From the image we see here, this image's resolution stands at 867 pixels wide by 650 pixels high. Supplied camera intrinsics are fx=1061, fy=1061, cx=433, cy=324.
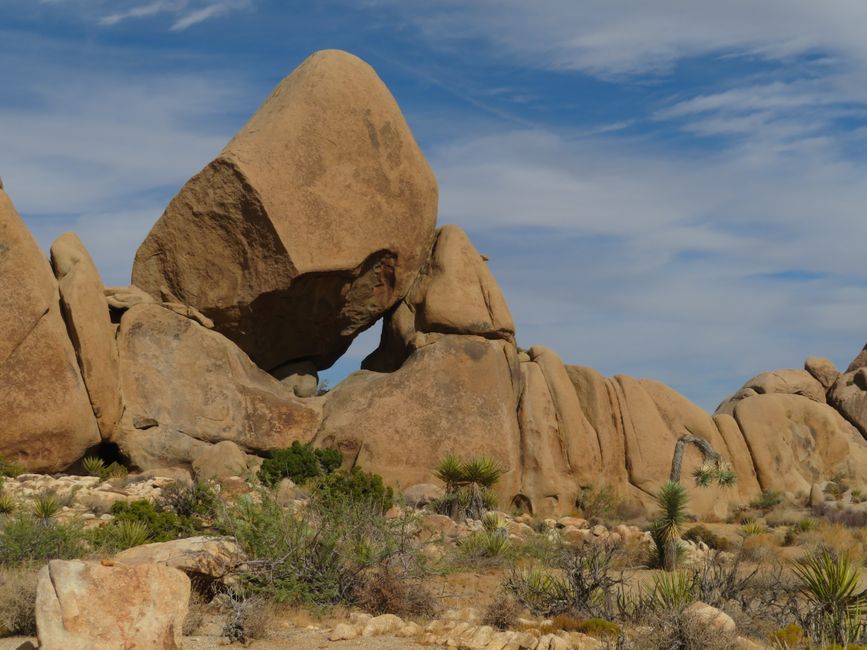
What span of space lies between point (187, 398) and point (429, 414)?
549 centimetres

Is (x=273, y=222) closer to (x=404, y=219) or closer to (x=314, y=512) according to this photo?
(x=404, y=219)

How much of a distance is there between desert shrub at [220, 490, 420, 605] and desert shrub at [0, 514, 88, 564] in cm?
212

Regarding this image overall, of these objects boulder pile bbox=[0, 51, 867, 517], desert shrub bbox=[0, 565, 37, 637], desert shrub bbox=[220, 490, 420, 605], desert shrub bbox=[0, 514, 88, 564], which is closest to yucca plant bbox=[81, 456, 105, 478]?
boulder pile bbox=[0, 51, 867, 517]

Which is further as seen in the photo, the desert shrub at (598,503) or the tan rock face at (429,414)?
the desert shrub at (598,503)

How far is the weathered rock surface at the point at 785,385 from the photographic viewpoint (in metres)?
36.9

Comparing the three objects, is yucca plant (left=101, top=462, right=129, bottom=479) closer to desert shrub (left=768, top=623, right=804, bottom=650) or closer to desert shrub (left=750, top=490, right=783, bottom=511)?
desert shrub (left=768, top=623, right=804, bottom=650)

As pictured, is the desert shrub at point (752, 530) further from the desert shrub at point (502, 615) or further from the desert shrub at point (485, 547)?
the desert shrub at point (502, 615)

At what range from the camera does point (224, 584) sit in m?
11.0

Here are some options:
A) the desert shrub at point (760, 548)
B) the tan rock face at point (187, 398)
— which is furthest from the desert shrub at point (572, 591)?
the tan rock face at point (187, 398)

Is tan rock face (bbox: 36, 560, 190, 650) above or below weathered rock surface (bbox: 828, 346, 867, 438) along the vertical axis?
above

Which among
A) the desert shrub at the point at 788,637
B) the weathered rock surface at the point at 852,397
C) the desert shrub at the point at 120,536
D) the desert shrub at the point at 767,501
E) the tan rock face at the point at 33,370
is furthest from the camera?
the weathered rock surface at the point at 852,397

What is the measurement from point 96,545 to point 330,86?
15.4m

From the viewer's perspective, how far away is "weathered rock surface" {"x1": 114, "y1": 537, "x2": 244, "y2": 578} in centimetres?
1057

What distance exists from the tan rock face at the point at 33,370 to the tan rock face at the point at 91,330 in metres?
0.31
